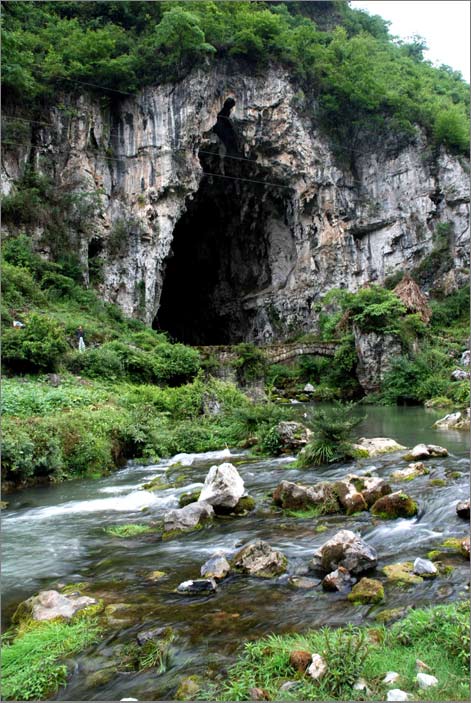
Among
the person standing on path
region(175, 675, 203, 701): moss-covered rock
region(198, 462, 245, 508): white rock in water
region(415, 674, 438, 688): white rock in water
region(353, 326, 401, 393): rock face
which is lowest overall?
region(175, 675, 203, 701): moss-covered rock

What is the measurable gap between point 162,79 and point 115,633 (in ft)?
113

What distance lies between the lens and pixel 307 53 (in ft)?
119

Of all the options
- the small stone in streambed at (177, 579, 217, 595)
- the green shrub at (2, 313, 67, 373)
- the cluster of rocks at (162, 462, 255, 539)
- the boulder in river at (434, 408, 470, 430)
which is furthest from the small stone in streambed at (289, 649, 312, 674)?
the green shrub at (2, 313, 67, 373)

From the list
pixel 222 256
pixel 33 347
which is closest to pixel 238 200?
pixel 222 256

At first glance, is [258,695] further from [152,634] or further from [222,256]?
[222,256]

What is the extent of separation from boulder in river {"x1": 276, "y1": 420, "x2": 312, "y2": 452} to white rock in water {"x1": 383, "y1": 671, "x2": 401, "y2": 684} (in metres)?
9.14

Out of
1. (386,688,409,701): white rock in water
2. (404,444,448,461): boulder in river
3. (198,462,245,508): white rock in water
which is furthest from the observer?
(404,444,448,461): boulder in river

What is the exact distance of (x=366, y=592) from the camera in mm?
4066

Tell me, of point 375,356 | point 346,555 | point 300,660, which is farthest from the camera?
point 375,356

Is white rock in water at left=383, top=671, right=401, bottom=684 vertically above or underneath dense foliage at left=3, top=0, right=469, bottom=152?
underneath

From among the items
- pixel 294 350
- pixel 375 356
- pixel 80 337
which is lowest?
pixel 375 356

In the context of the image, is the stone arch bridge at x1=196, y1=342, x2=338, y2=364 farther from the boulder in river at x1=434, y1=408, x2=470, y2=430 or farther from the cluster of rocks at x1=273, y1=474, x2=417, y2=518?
the cluster of rocks at x1=273, y1=474, x2=417, y2=518

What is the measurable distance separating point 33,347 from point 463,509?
42.8 ft

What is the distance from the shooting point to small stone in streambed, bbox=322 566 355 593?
432cm
